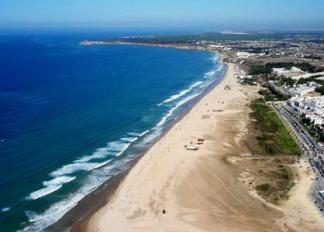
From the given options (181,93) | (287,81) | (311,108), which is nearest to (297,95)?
(311,108)

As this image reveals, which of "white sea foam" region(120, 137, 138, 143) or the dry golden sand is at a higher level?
"white sea foam" region(120, 137, 138, 143)

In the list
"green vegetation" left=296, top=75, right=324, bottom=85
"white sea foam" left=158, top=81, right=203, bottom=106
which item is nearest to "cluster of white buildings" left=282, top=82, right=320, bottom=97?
"green vegetation" left=296, top=75, right=324, bottom=85

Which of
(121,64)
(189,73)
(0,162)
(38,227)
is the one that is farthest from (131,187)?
(121,64)

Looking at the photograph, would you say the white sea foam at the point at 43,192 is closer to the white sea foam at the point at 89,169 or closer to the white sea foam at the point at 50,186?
the white sea foam at the point at 50,186

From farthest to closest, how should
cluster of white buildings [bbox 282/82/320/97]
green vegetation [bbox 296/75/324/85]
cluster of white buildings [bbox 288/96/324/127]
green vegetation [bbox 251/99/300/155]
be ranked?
green vegetation [bbox 296/75/324/85] < cluster of white buildings [bbox 282/82/320/97] < cluster of white buildings [bbox 288/96/324/127] < green vegetation [bbox 251/99/300/155]

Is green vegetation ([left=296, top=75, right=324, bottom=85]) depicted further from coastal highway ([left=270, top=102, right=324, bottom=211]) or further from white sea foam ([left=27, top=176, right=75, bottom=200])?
white sea foam ([left=27, top=176, right=75, bottom=200])

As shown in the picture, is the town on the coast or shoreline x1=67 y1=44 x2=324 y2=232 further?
the town on the coast

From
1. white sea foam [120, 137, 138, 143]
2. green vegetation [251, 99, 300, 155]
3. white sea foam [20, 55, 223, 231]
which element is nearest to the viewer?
white sea foam [20, 55, 223, 231]

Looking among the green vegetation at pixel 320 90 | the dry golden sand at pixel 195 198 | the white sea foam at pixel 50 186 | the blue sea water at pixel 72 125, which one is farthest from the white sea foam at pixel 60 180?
the green vegetation at pixel 320 90
